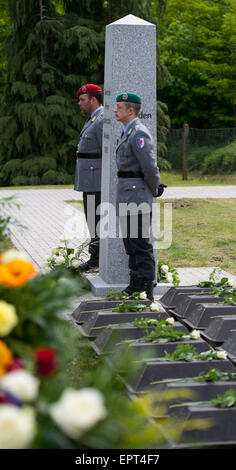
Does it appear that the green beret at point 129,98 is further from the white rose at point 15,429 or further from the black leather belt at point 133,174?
the white rose at point 15,429

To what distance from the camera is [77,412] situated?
1.49m

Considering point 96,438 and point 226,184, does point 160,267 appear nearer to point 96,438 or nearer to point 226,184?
point 96,438

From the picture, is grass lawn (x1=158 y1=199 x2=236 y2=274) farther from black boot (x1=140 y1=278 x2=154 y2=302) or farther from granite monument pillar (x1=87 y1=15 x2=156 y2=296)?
black boot (x1=140 y1=278 x2=154 y2=302)

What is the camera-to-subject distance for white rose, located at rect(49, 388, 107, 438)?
58.4 inches

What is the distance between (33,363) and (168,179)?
21.0 meters

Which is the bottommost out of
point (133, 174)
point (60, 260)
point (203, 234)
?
point (203, 234)

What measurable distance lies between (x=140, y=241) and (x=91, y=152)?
160 centimetres

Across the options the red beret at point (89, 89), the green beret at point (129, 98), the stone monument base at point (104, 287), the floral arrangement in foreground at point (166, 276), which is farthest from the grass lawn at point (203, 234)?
the green beret at point (129, 98)

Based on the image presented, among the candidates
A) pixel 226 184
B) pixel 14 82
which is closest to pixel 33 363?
pixel 226 184

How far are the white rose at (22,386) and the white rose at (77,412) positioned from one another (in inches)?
2.3

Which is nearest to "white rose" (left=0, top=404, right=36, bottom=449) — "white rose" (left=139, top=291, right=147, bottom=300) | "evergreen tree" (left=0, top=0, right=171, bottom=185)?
"white rose" (left=139, top=291, right=147, bottom=300)

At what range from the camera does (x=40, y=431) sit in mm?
1512

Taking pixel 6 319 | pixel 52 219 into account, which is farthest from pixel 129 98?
pixel 52 219

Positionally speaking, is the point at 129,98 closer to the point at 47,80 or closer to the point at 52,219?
the point at 52,219
